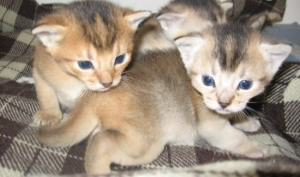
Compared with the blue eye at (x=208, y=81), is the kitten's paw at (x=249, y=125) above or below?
below

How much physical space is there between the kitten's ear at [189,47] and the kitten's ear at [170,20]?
1.01 ft

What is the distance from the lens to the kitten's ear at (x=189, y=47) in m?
1.52

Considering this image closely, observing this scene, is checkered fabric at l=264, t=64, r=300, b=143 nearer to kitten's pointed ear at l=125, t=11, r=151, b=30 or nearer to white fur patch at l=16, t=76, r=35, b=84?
kitten's pointed ear at l=125, t=11, r=151, b=30

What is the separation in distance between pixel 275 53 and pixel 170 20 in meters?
0.57

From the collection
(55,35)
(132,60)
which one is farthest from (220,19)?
(55,35)

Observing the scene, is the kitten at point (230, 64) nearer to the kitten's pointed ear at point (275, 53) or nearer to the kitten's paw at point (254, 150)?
Result: the kitten's pointed ear at point (275, 53)

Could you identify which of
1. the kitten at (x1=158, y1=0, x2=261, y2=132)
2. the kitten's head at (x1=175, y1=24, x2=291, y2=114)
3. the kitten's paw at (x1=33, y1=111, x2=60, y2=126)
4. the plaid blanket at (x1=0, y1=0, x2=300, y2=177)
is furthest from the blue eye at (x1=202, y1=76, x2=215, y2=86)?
the kitten's paw at (x1=33, y1=111, x2=60, y2=126)

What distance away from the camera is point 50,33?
4.68 ft

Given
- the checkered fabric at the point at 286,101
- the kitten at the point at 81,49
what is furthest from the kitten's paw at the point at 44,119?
the checkered fabric at the point at 286,101

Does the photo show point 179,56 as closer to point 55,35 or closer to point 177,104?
point 177,104

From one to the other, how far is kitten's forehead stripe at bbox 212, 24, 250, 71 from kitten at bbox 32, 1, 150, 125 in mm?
299

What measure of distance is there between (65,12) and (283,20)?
69.1 inches

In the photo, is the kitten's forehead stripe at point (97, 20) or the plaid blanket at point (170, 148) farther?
the kitten's forehead stripe at point (97, 20)

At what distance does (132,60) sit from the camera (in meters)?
1.61
